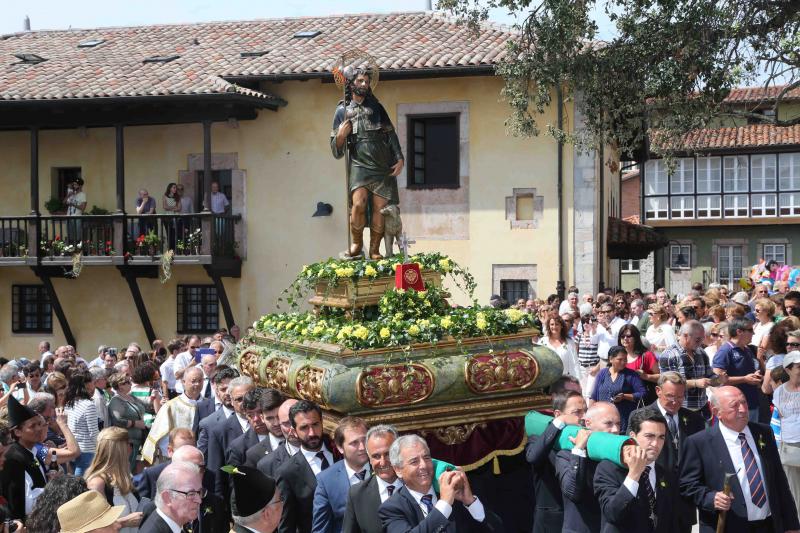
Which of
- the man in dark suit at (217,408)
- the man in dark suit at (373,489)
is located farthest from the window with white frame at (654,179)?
the man in dark suit at (373,489)

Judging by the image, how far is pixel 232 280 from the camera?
2444 cm

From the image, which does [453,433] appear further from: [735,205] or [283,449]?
[735,205]

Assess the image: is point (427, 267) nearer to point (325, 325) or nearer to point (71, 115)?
point (325, 325)

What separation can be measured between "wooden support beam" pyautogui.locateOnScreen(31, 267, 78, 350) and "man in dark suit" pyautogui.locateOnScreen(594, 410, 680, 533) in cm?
1956

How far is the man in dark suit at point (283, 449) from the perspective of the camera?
7508 mm

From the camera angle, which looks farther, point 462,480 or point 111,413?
point 111,413

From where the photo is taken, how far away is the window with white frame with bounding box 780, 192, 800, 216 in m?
44.6

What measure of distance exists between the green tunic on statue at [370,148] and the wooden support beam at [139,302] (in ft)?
48.5

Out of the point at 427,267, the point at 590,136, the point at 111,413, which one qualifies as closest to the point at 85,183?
the point at 590,136

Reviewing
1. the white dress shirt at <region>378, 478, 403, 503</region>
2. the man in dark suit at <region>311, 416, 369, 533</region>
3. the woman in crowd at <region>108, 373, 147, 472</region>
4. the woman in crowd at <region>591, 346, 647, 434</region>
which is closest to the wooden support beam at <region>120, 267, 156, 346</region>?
the woman in crowd at <region>108, 373, 147, 472</region>

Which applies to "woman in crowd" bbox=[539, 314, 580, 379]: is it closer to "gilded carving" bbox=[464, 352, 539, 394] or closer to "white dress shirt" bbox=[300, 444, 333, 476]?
"gilded carving" bbox=[464, 352, 539, 394]

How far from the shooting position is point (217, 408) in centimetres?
937

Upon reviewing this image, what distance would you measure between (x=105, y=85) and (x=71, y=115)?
121 cm

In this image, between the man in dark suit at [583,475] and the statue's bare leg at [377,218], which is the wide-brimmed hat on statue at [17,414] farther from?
the man in dark suit at [583,475]
